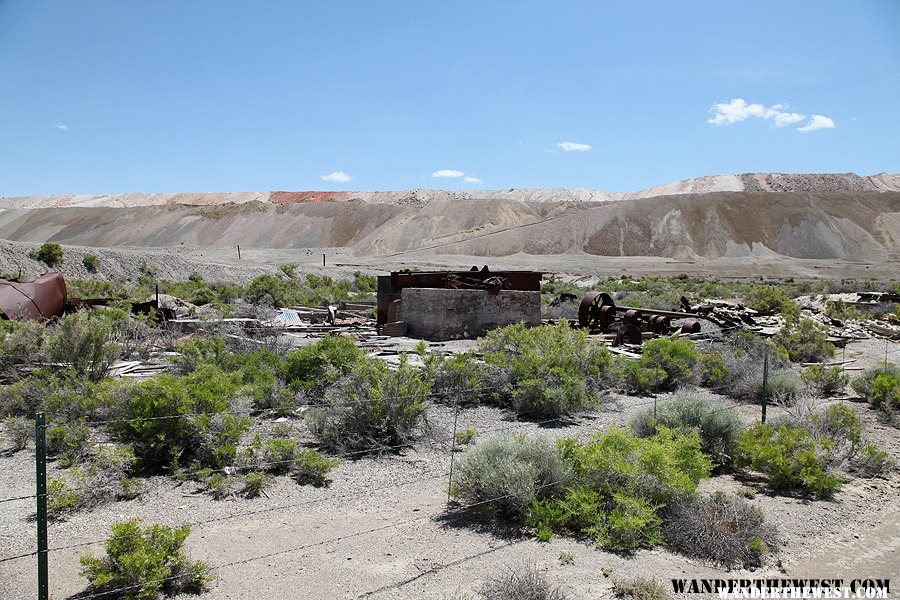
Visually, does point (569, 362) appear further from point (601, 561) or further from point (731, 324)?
point (731, 324)

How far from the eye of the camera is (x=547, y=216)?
97.1 meters

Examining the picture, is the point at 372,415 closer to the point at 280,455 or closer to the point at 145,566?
the point at 280,455

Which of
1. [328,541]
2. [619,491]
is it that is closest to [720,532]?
[619,491]

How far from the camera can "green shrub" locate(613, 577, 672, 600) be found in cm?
441

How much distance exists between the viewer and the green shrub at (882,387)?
9820 millimetres

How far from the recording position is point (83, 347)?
10625 millimetres

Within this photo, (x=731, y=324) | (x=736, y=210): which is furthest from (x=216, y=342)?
(x=736, y=210)

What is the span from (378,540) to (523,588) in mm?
1522

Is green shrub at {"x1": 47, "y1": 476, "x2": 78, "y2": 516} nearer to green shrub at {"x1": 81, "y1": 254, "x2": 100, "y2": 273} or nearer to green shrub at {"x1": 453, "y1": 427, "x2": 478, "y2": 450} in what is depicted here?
green shrub at {"x1": 453, "y1": 427, "x2": 478, "y2": 450}

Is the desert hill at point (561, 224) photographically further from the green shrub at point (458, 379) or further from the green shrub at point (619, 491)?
the green shrub at point (619, 491)

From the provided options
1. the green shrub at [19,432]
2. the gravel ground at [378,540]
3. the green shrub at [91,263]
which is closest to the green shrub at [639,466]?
the gravel ground at [378,540]

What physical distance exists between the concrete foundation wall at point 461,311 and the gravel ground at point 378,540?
926cm

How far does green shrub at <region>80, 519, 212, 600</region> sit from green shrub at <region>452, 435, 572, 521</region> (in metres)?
2.40

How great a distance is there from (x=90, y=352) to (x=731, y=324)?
50.5 feet
